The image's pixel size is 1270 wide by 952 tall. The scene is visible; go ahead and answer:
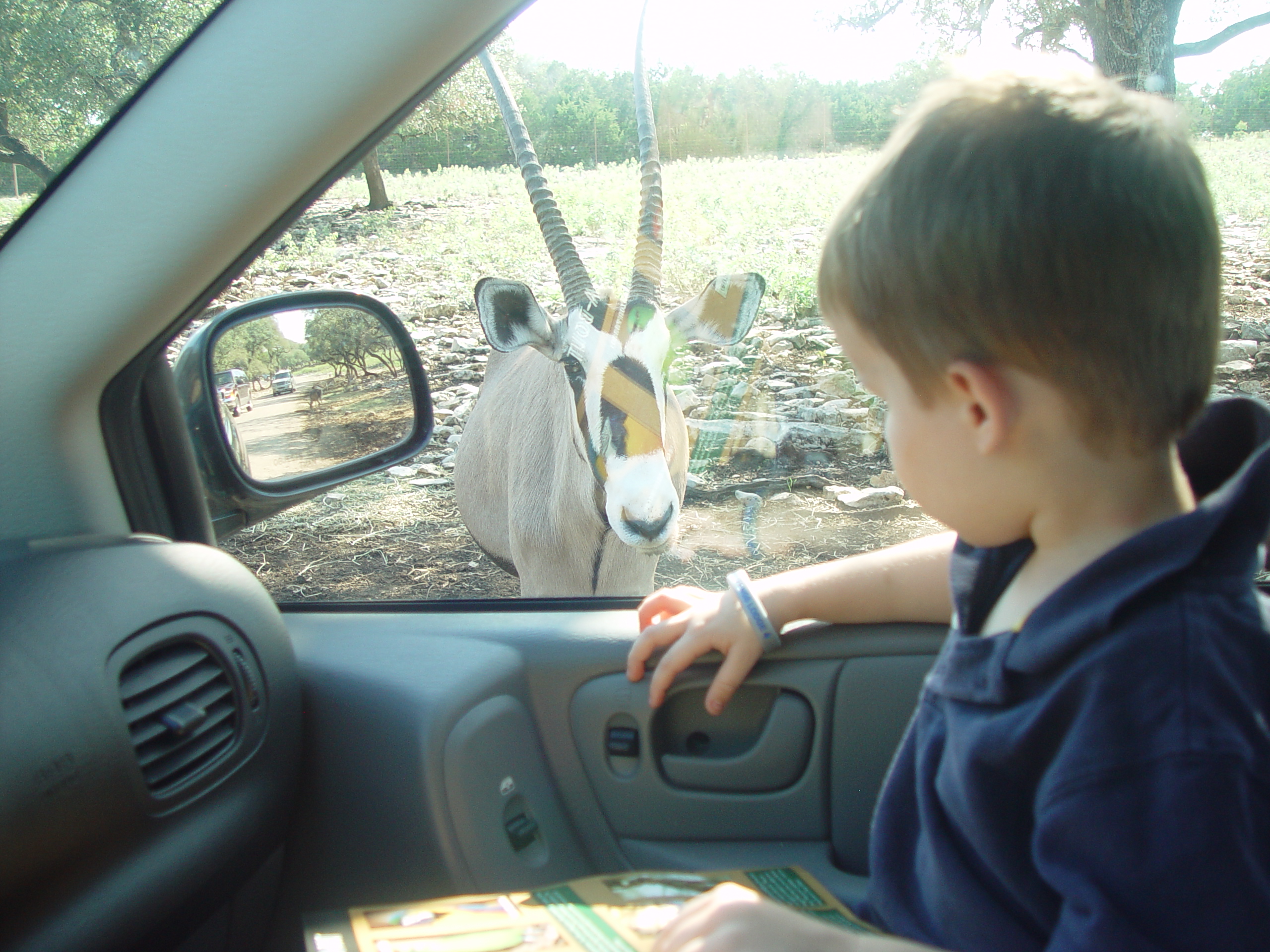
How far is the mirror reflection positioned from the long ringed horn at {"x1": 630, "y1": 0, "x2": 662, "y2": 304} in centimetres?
126

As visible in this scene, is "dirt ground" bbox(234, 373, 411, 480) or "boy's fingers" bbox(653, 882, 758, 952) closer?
"boy's fingers" bbox(653, 882, 758, 952)

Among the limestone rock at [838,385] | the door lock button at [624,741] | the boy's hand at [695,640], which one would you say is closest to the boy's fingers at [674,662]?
the boy's hand at [695,640]

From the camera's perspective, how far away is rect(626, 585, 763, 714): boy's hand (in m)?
1.43

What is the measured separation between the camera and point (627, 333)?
3.10 metres

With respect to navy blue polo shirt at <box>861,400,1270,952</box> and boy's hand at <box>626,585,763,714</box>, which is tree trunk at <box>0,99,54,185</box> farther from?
navy blue polo shirt at <box>861,400,1270,952</box>

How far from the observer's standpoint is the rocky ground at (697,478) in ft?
10.1

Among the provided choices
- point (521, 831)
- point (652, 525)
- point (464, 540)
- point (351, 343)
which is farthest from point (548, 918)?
point (464, 540)

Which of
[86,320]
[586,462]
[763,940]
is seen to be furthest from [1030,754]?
[586,462]

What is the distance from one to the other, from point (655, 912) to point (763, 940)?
309 mm

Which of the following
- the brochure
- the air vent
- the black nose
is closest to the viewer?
the brochure

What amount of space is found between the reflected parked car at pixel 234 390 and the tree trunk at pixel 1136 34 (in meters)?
1.68

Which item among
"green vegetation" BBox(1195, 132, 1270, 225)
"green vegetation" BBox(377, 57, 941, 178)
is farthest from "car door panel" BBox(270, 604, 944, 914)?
"green vegetation" BBox(1195, 132, 1270, 225)

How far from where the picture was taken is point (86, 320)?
115cm

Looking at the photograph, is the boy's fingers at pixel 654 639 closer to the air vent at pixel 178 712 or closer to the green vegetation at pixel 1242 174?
the air vent at pixel 178 712
